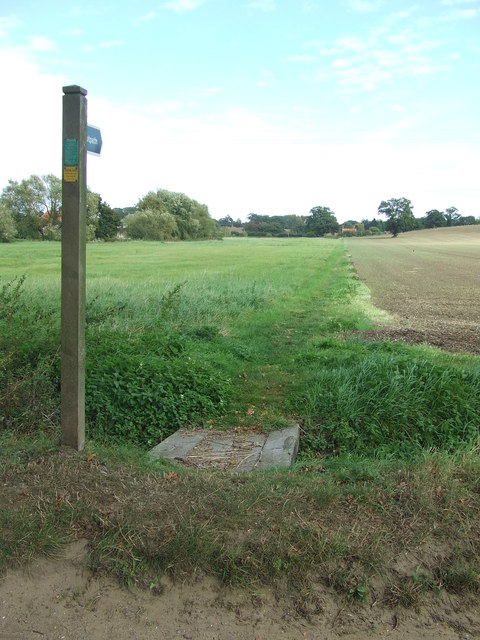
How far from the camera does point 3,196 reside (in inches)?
2092

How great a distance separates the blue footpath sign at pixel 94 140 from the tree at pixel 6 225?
4864 cm

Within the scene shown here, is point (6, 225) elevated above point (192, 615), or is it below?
above

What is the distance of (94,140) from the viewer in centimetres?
374

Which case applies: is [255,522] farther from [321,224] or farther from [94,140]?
[321,224]

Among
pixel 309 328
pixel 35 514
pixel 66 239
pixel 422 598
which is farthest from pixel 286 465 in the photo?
pixel 309 328

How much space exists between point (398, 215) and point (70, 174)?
152 meters

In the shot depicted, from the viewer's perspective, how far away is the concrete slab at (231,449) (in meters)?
4.66

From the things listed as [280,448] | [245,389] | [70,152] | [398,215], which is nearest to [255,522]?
[280,448]

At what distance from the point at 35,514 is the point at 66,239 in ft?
6.08

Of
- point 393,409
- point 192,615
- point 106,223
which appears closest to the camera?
point 192,615

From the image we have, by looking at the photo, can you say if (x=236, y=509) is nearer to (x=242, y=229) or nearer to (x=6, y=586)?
(x=6, y=586)

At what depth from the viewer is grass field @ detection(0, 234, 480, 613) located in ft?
9.81

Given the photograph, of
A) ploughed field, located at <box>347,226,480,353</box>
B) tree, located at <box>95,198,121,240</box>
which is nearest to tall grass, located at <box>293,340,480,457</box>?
ploughed field, located at <box>347,226,480,353</box>

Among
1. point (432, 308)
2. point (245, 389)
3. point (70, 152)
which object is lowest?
point (245, 389)
